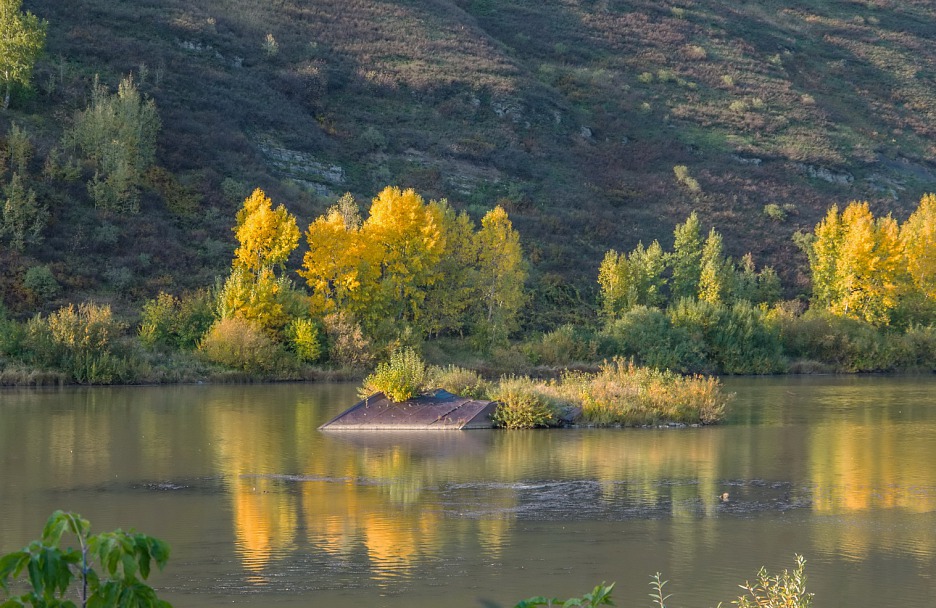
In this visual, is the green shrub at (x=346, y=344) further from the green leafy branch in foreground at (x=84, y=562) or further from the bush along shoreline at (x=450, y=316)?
the green leafy branch in foreground at (x=84, y=562)

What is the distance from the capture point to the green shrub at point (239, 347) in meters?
39.8

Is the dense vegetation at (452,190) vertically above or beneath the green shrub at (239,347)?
above

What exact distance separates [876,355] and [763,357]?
5665 millimetres

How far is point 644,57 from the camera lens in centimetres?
9544

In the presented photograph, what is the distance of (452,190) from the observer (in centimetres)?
6738

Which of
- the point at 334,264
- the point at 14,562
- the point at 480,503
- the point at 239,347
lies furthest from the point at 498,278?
the point at 14,562

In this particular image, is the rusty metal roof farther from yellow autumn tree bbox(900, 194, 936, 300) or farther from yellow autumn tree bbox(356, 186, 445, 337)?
yellow autumn tree bbox(900, 194, 936, 300)

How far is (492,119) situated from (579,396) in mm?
52346

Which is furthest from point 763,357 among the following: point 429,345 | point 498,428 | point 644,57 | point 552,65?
point 644,57

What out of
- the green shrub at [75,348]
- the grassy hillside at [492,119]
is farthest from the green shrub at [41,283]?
the green shrub at [75,348]

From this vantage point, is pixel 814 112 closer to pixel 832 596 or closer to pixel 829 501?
pixel 829 501

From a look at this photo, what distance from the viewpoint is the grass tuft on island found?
26016 mm

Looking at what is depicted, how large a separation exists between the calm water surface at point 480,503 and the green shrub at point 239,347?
10.3 meters

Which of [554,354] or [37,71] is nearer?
[554,354]
